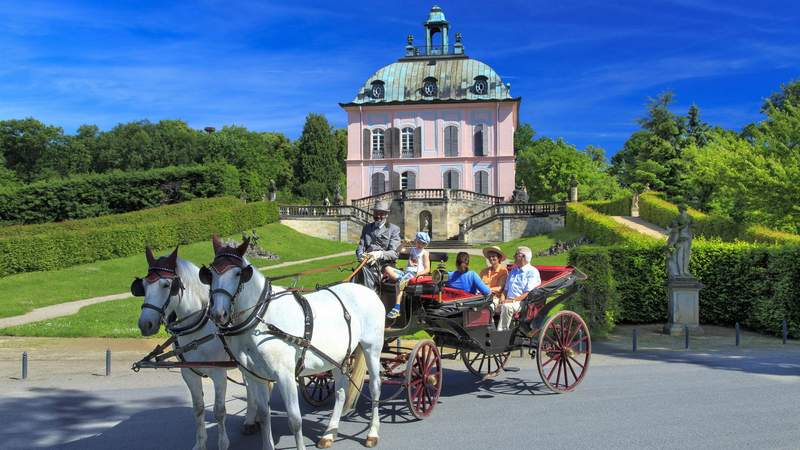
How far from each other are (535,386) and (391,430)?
3212mm

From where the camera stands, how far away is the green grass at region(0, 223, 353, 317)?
21406 millimetres

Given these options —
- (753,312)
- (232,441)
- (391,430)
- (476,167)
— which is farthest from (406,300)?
(476,167)

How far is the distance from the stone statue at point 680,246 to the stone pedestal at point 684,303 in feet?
0.70

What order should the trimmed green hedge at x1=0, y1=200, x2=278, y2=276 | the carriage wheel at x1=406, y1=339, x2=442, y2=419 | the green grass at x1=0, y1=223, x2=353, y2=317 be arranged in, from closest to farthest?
the carriage wheel at x1=406, y1=339, x2=442, y2=419 → the green grass at x1=0, y1=223, x2=353, y2=317 → the trimmed green hedge at x1=0, y1=200, x2=278, y2=276

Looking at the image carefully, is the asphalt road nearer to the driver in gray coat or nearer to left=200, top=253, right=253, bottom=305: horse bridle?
the driver in gray coat

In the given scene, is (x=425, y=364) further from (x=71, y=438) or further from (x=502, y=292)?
(x=71, y=438)

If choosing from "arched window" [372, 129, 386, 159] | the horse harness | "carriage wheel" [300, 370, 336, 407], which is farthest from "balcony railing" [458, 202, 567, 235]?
the horse harness

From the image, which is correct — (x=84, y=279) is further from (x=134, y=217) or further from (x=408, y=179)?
(x=408, y=179)

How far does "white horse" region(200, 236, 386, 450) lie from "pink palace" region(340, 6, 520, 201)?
43.0 metres

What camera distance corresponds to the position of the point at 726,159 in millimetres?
25750

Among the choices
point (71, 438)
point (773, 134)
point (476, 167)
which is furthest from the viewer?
point (476, 167)

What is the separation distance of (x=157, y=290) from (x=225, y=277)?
2.46 feet

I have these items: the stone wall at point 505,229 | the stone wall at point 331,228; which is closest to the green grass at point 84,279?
the stone wall at point 331,228

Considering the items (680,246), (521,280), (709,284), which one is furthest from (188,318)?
(709,284)
